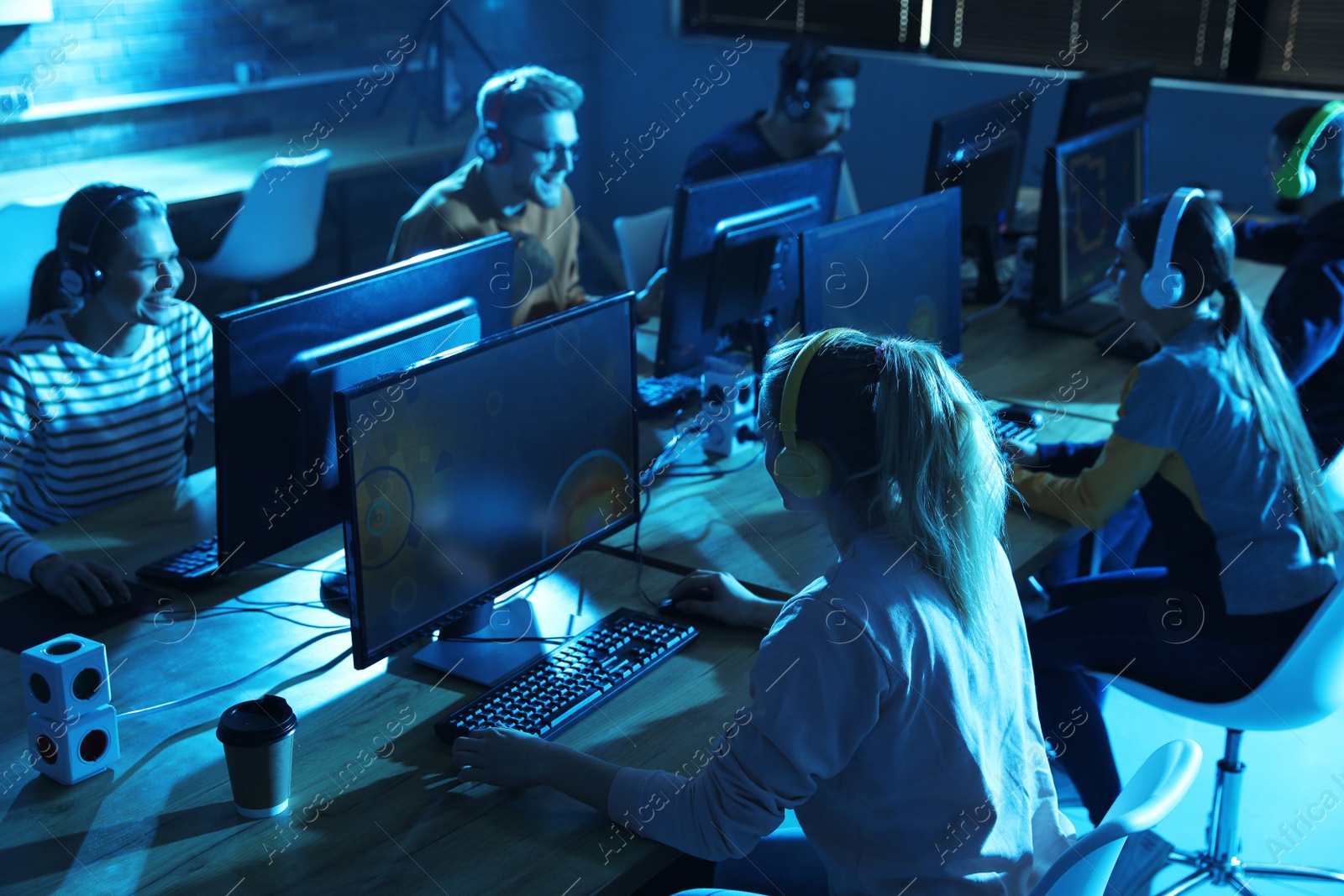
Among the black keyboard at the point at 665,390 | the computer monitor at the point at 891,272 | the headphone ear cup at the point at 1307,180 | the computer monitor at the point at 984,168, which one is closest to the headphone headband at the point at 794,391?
the computer monitor at the point at 891,272

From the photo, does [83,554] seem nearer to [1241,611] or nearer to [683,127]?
[1241,611]

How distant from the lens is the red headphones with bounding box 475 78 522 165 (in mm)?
2609

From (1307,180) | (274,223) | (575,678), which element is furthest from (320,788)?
(274,223)

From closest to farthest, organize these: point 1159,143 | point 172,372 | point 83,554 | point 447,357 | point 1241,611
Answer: point 447,357 → point 83,554 → point 1241,611 → point 172,372 → point 1159,143

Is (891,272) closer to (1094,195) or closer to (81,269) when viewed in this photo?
(1094,195)

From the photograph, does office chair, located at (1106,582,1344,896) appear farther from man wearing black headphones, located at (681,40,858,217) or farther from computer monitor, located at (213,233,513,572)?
man wearing black headphones, located at (681,40,858,217)

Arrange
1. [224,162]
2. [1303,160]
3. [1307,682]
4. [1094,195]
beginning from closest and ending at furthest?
[1307,682]
[1303,160]
[1094,195]
[224,162]

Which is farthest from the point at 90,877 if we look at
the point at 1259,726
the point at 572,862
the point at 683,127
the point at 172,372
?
the point at 683,127

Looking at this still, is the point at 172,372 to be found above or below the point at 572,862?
above

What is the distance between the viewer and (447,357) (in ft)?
→ 4.55

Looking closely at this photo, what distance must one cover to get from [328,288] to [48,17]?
3.22 metres

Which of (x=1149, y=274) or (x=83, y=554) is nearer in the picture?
(x=83, y=554)

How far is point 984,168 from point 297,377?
2078 millimetres

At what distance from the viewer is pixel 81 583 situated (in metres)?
1.65
